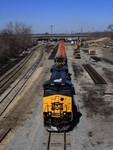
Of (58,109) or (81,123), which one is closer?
(58,109)

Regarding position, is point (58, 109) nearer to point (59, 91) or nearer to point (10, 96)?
point (59, 91)

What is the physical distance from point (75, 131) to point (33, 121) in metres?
3.62

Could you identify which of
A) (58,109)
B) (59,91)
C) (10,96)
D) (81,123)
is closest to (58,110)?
(58,109)

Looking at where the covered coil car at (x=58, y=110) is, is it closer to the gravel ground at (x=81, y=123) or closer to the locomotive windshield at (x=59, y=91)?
the locomotive windshield at (x=59, y=91)

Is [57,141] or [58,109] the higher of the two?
[58,109]

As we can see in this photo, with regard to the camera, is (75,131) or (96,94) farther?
(96,94)

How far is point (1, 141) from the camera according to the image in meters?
16.9

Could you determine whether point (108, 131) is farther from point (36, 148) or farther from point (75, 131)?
point (36, 148)

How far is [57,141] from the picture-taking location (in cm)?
1662

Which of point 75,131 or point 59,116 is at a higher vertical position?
point 59,116

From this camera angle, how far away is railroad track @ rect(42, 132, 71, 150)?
1585 centimetres

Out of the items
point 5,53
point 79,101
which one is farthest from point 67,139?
point 5,53

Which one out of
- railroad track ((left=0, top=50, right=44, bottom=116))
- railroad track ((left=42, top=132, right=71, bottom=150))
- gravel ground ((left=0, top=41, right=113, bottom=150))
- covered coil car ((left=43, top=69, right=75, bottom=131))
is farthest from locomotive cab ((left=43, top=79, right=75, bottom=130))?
railroad track ((left=0, top=50, right=44, bottom=116))

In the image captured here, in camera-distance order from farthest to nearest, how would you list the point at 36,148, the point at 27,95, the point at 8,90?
the point at 8,90, the point at 27,95, the point at 36,148
